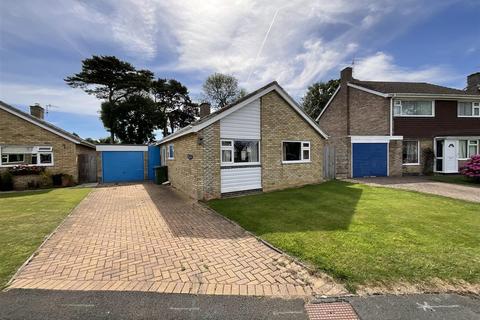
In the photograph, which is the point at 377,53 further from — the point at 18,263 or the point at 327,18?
the point at 18,263

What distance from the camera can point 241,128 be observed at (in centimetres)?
1056

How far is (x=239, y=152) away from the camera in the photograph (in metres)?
10.7

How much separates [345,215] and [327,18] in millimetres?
9216

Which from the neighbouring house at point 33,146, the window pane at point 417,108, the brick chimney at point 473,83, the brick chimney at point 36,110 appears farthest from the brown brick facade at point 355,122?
the brick chimney at point 36,110

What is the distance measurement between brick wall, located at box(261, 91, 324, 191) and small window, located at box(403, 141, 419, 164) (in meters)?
9.50

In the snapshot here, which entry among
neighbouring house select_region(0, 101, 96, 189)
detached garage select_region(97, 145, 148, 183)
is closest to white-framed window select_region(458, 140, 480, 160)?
detached garage select_region(97, 145, 148, 183)

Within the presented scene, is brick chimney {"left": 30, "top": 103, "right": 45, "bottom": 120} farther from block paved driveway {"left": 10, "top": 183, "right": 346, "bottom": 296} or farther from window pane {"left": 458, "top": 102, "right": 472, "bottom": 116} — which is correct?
window pane {"left": 458, "top": 102, "right": 472, "bottom": 116}

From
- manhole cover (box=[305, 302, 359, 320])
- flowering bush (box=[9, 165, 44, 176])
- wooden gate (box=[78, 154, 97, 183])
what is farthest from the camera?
wooden gate (box=[78, 154, 97, 183])

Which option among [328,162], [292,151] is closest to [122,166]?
[292,151]

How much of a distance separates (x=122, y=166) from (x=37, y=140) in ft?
18.2

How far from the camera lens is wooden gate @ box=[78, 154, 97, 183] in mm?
18094

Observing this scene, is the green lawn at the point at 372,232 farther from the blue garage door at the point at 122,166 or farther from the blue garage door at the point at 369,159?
the blue garage door at the point at 122,166

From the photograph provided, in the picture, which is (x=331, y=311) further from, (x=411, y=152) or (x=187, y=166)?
(x=411, y=152)

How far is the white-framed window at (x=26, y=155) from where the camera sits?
1482cm
